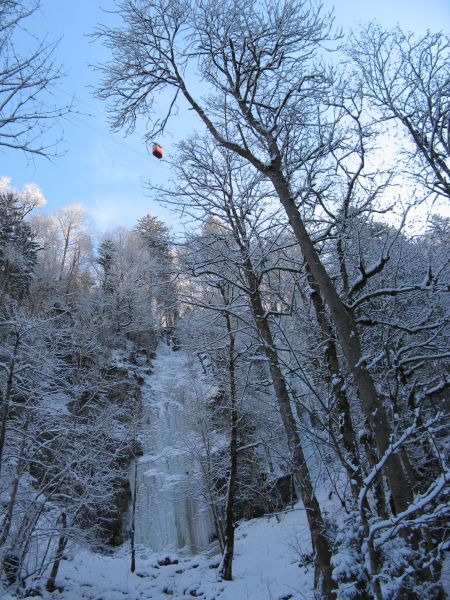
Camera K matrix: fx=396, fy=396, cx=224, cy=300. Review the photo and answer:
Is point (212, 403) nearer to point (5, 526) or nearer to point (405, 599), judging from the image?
point (5, 526)

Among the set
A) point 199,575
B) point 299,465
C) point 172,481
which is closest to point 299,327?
point 299,465

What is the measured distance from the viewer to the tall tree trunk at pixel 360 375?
383cm

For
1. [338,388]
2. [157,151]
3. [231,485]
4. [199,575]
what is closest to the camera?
[338,388]

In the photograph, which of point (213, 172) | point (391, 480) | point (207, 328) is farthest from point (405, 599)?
point (213, 172)

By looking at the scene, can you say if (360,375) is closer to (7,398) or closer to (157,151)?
(157,151)

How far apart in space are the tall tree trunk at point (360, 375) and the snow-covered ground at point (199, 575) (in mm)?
6121

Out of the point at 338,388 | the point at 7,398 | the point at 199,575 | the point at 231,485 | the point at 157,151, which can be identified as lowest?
the point at 199,575

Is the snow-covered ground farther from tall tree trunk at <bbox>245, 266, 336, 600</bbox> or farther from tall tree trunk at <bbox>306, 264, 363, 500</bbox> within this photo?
tall tree trunk at <bbox>306, 264, 363, 500</bbox>

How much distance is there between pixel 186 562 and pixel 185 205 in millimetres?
12838

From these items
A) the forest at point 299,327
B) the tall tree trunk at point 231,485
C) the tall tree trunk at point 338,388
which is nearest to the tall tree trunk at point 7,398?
the forest at point 299,327

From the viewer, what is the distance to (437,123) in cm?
770

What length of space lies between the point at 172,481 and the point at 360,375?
58.0 feet

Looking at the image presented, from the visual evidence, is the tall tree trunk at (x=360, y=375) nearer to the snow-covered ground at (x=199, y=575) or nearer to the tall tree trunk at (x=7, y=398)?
the tall tree trunk at (x=7, y=398)

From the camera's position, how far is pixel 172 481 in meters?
19.2
